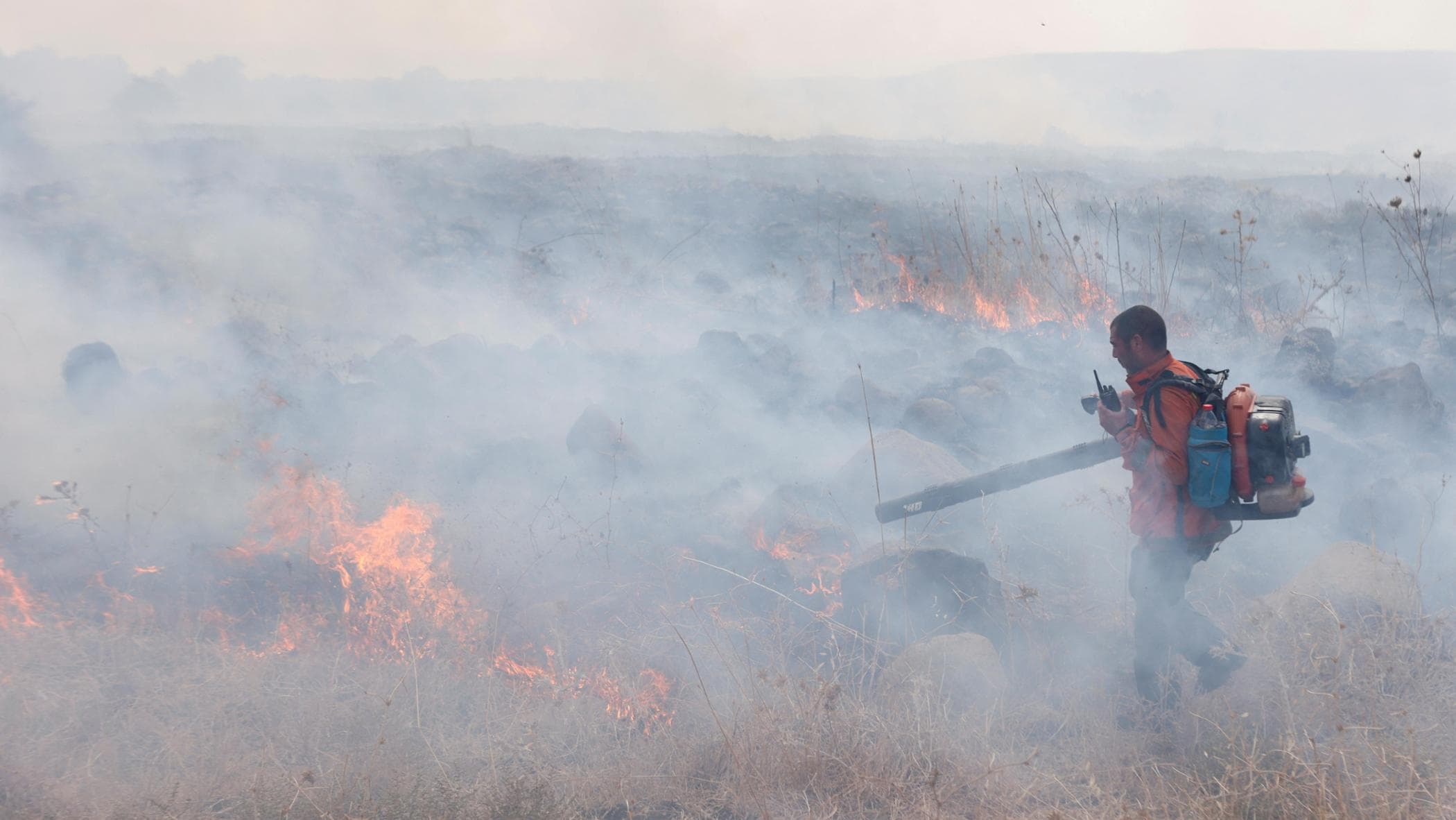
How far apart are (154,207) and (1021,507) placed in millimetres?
10757

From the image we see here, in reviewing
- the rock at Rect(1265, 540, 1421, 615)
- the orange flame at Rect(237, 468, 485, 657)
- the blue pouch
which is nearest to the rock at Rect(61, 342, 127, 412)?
the orange flame at Rect(237, 468, 485, 657)

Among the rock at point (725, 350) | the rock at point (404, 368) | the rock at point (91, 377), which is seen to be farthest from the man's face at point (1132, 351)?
the rock at point (91, 377)

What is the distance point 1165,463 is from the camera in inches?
115

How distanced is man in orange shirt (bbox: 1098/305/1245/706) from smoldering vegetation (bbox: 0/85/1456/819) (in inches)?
9.0

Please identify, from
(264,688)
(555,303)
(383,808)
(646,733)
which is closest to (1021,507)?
(646,733)

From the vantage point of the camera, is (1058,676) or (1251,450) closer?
(1251,450)

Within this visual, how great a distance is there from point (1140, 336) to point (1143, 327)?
0.04m

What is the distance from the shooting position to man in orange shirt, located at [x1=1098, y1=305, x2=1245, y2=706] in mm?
2928

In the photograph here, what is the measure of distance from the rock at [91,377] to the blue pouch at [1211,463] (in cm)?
585

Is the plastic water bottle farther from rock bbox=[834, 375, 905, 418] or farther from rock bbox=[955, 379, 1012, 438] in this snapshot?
rock bbox=[834, 375, 905, 418]

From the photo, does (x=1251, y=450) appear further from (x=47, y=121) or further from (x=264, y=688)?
(x=47, y=121)

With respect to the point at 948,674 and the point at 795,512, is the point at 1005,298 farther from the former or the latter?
the point at 948,674

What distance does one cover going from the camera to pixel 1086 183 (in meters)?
16.3

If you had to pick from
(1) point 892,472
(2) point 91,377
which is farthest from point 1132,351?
(2) point 91,377
